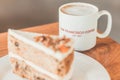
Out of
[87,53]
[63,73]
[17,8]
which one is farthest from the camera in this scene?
[17,8]

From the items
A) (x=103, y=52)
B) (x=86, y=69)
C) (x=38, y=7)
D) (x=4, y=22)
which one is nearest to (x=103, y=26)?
(x=38, y=7)

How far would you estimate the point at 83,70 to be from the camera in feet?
2.22

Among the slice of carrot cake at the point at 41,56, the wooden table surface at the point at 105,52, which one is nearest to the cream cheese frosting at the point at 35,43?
the slice of carrot cake at the point at 41,56

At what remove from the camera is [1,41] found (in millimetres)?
804

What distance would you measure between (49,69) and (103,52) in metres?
0.19

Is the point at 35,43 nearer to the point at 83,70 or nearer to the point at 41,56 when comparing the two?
the point at 41,56

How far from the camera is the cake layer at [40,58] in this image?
617 millimetres

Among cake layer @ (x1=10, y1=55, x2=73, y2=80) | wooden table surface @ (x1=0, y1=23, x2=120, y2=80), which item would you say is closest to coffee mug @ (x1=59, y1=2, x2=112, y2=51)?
wooden table surface @ (x1=0, y1=23, x2=120, y2=80)

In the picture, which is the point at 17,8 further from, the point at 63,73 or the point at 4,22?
the point at 63,73

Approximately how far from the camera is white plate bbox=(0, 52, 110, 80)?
0.64 meters

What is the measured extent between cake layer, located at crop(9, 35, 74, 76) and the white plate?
41 mm

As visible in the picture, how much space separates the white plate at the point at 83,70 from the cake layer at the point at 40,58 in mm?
41

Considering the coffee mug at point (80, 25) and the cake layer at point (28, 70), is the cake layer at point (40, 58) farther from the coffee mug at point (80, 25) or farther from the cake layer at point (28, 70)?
the coffee mug at point (80, 25)

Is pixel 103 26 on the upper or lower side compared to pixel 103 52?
lower
